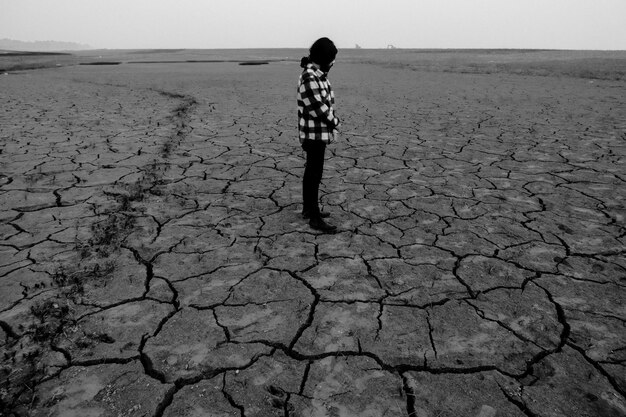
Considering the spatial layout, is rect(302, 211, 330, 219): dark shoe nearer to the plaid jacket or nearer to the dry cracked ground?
the dry cracked ground

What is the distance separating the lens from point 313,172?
277 centimetres

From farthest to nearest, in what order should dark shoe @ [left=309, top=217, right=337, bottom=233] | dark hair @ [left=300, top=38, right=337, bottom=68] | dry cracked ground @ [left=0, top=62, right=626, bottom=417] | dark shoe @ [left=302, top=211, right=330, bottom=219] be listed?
dark shoe @ [left=302, top=211, right=330, bottom=219], dark shoe @ [left=309, top=217, right=337, bottom=233], dark hair @ [left=300, top=38, right=337, bottom=68], dry cracked ground @ [left=0, top=62, right=626, bottom=417]

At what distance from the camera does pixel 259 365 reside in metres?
1.66

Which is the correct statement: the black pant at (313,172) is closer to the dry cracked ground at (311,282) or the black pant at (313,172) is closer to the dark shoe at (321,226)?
the dark shoe at (321,226)

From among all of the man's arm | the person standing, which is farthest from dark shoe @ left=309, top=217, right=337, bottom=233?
the man's arm

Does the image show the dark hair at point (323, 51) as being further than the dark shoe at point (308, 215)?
No

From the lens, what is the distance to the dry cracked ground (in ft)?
5.04

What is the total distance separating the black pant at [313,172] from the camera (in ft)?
8.64

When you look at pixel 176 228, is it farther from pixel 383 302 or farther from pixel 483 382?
pixel 483 382

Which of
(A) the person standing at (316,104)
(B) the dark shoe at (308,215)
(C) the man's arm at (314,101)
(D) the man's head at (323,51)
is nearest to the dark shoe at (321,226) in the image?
(A) the person standing at (316,104)

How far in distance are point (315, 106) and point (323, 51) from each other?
0.34 meters

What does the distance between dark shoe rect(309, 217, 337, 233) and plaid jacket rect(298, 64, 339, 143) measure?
2.02 feet

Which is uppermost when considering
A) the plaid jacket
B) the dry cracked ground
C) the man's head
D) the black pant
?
the man's head

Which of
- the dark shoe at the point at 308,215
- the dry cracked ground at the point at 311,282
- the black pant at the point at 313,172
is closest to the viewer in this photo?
the dry cracked ground at the point at 311,282
